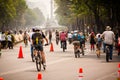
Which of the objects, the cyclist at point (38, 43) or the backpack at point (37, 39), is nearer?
the cyclist at point (38, 43)

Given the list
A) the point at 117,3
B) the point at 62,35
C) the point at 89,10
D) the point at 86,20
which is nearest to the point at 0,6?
the point at 86,20

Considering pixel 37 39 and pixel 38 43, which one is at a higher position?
pixel 37 39

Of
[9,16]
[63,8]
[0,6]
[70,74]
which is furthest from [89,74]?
[63,8]

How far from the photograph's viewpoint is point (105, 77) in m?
17.2

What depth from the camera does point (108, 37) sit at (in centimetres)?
2555

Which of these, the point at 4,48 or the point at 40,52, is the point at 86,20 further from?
the point at 40,52

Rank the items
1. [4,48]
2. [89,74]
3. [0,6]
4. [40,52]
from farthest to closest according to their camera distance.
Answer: [0,6]
[4,48]
[40,52]
[89,74]

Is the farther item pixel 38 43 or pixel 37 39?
pixel 37 39

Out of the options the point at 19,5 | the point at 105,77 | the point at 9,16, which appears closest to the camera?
the point at 105,77

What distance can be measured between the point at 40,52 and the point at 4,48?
26652 millimetres

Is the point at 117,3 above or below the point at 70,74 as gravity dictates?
above

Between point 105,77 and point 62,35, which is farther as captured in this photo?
point 62,35

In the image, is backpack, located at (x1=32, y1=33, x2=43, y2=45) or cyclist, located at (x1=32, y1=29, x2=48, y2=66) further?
backpack, located at (x1=32, y1=33, x2=43, y2=45)

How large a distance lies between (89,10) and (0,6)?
31.2 m
